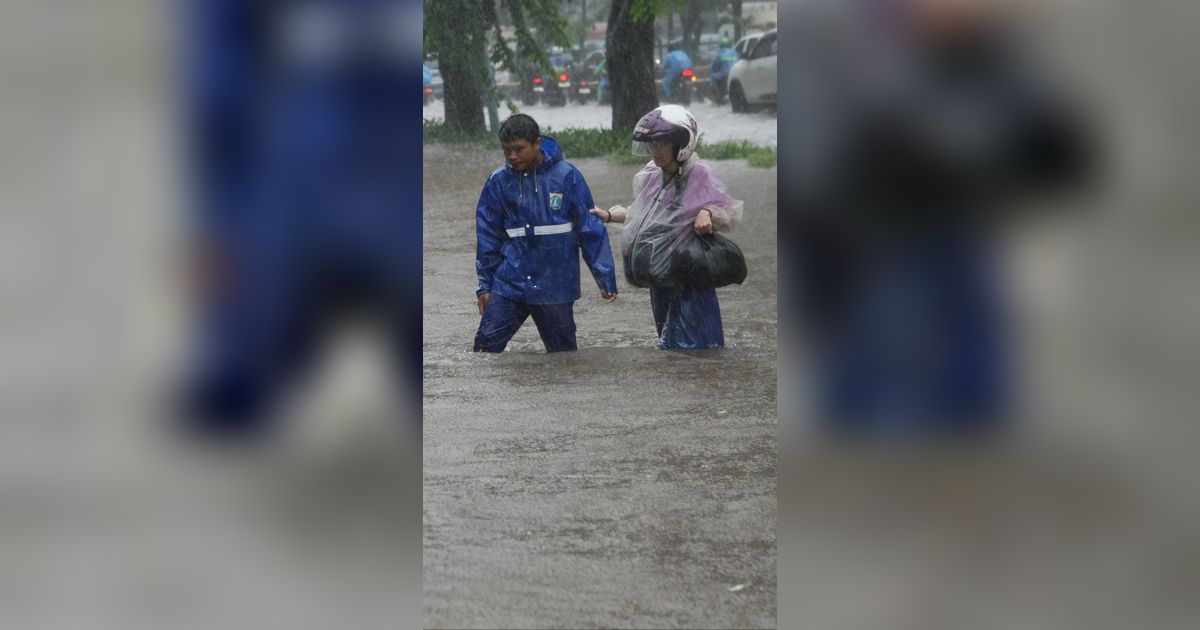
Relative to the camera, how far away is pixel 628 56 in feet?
13.5

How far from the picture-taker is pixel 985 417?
2.12 m

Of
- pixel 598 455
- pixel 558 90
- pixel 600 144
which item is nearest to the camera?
pixel 598 455

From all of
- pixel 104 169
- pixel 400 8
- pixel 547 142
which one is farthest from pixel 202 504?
pixel 547 142

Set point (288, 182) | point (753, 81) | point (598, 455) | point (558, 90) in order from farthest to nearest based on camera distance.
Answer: point (558, 90) → point (753, 81) → point (598, 455) → point (288, 182)

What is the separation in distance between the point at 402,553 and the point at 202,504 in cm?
33

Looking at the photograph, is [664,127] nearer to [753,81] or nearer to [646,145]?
[646,145]

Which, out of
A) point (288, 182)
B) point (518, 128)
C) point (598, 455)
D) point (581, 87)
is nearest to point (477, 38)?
point (581, 87)

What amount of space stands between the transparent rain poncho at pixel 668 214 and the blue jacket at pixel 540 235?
0.13 metres

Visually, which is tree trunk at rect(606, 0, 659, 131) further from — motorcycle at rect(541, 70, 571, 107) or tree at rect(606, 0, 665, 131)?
motorcycle at rect(541, 70, 571, 107)

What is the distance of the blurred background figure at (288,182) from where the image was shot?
193 centimetres

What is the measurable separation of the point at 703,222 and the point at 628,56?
625 millimetres

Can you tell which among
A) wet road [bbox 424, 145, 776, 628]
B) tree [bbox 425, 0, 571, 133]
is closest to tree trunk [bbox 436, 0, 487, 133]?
tree [bbox 425, 0, 571, 133]

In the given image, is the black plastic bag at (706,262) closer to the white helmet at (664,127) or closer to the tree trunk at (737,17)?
the white helmet at (664,127)

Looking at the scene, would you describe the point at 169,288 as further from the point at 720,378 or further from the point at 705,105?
the point at 705,105
